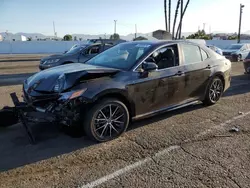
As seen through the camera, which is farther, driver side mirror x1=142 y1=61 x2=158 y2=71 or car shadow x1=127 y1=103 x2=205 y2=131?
car shadow x1=127 y1=103 x2=205 y2=131

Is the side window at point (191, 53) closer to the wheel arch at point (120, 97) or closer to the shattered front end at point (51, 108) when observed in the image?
the wheel arch at point (120, 97)

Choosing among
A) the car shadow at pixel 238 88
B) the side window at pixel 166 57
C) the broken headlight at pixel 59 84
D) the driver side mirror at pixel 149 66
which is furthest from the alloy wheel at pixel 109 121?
the car shadow at pixel 238 88

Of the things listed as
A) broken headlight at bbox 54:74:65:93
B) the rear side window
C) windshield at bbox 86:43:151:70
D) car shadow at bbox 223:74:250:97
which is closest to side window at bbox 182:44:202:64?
the rear side window

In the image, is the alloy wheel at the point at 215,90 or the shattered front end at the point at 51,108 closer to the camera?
the shattered front end at the point at 51,108

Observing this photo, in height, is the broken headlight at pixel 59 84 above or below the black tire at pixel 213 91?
above

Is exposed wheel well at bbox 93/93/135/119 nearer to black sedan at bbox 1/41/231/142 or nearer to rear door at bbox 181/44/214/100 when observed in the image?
black sedan at bbox 1/41/231/142

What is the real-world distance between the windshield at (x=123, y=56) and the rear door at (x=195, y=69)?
998mm

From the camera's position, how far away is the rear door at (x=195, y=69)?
574 centimetres

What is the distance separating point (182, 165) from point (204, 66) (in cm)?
305

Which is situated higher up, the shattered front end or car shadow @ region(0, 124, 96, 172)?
the shattered front end

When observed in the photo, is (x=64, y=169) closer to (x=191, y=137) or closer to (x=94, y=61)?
(x=191, y=137)

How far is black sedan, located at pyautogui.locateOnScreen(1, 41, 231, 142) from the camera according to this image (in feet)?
14.1

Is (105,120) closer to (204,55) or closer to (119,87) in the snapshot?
(119,87)

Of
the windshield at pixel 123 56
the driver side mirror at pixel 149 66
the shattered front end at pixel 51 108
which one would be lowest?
the shattered front end at pixel 51 108
